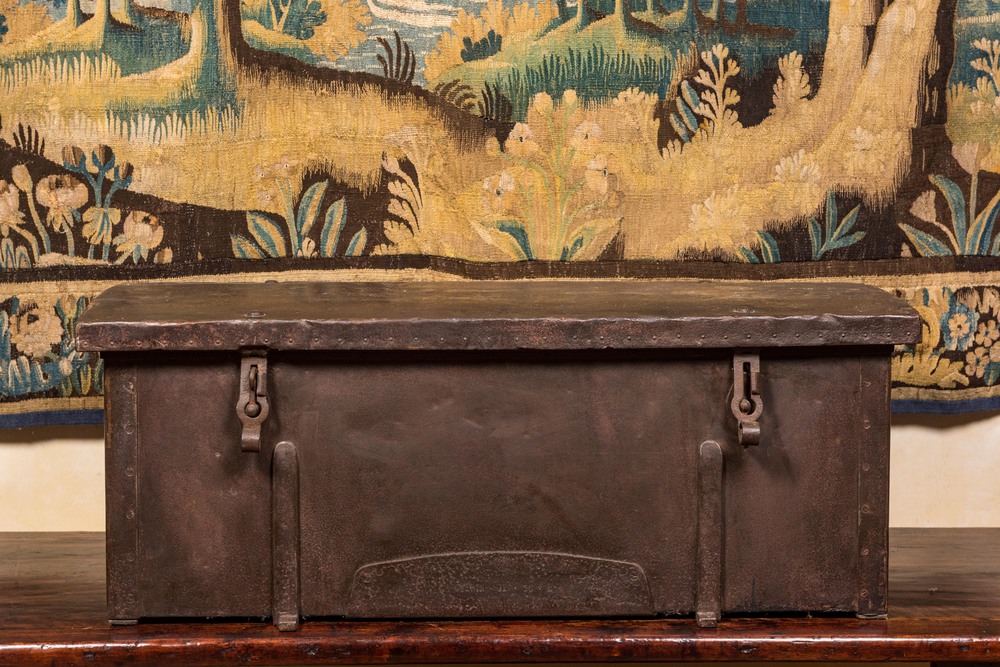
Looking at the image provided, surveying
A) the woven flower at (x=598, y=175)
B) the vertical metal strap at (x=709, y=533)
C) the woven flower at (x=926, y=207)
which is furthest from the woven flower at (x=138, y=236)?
the woven flower at (x=926, y=207)

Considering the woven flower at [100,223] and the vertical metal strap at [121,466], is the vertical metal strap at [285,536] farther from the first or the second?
the woven flower at [100,223]

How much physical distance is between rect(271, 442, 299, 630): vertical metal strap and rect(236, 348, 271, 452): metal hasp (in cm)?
4

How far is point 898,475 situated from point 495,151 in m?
0.82

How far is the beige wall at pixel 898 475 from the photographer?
1730mm

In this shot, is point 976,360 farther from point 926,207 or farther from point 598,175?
point 598,175

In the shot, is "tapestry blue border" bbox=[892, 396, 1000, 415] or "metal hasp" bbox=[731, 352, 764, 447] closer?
"metal hasp" bbox=[731, 352, 764, 447]

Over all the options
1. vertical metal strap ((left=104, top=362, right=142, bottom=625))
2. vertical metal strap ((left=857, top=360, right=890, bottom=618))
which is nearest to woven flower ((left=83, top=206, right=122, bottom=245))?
vertical metal strap ((left=104, top=362, right=142, bottom=625))

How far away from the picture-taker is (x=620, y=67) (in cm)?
166

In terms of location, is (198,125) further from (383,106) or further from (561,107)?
(561,107)

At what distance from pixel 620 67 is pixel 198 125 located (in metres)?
0.62

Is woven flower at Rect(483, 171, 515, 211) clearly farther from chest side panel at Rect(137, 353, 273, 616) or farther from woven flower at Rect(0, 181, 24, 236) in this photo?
woven flower at Rect(0, 181, 24, 236)

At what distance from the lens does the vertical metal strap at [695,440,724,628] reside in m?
1.26

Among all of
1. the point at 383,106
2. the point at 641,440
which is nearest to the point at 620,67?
the point at 383,106

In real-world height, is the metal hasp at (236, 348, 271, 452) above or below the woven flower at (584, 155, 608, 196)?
below
